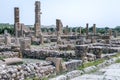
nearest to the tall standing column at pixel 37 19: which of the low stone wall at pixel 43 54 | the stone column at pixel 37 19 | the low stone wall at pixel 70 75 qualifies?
the stone column at pixel 37 19

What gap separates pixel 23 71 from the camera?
9.36 meters

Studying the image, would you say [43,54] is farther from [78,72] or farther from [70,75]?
[70,75]

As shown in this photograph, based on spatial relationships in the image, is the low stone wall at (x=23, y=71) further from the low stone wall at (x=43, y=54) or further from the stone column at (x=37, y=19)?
the stone column at (x=37, y=19)

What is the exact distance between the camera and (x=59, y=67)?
10.6 metres

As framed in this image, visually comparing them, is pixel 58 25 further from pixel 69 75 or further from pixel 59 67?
pixel 69 75

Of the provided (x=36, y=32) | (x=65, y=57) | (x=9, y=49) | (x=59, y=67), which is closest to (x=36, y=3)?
(x=36, y=32)

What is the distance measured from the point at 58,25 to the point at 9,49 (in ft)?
57.6

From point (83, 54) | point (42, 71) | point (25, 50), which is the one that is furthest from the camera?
point (25, 50)

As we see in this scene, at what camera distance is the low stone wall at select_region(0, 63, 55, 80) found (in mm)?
8798

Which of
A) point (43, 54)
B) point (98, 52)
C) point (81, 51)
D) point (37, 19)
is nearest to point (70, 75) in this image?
point (81, 51)

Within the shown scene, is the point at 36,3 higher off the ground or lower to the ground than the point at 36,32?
higher

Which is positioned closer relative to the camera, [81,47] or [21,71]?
[21,71]

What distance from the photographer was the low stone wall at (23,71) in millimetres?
8798

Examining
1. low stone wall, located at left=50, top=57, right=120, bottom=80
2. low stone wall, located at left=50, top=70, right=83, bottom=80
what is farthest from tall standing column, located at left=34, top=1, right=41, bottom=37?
low stone wall, located at left=50, top=70, right=83, bottom=80
